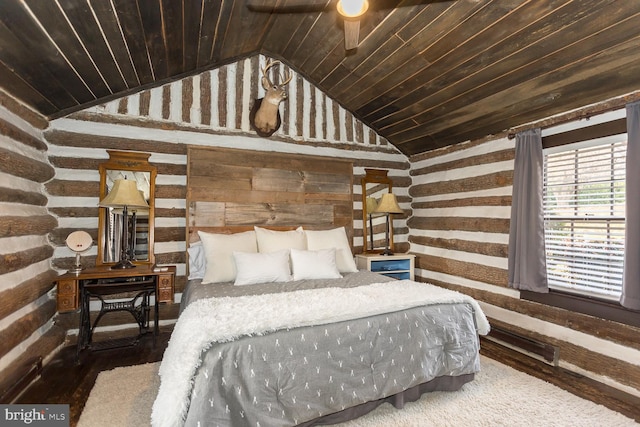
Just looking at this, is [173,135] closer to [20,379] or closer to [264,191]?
[264,191]

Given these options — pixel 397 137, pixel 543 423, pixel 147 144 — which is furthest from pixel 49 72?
pixel 543 423

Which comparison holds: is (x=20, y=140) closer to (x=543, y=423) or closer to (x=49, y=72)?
(x=49, y=72)

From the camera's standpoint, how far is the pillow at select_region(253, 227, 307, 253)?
352 cm

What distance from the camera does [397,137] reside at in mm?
4773

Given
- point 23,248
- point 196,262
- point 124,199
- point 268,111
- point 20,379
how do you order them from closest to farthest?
point 20,379
point 23,248
point 124,199
point 196,262
point 268,111

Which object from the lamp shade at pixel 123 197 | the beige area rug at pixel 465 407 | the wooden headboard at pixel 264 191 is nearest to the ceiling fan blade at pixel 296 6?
the wooden headboard at pixel 264 191

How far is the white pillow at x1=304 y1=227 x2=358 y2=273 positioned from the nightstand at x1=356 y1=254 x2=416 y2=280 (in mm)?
601

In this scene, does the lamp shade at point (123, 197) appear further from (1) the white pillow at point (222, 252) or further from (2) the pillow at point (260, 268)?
(2) the pillow at point (260, 268)

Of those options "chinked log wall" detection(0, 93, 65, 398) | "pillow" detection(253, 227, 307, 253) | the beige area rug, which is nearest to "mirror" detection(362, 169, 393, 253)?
"pillow" detection(253, 227, 307, 253)

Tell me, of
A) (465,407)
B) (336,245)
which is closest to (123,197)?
(336,245)

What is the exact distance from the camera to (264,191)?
4082 mm

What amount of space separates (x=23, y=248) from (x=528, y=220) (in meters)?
4.67

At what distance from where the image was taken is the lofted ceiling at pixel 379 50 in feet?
7.08

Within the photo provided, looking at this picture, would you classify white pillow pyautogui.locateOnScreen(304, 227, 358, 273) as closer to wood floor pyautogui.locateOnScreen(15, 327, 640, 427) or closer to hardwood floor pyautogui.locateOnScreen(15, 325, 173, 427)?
wood floor pyautogui.locateOnScreen(15, 327, 640, 427)
